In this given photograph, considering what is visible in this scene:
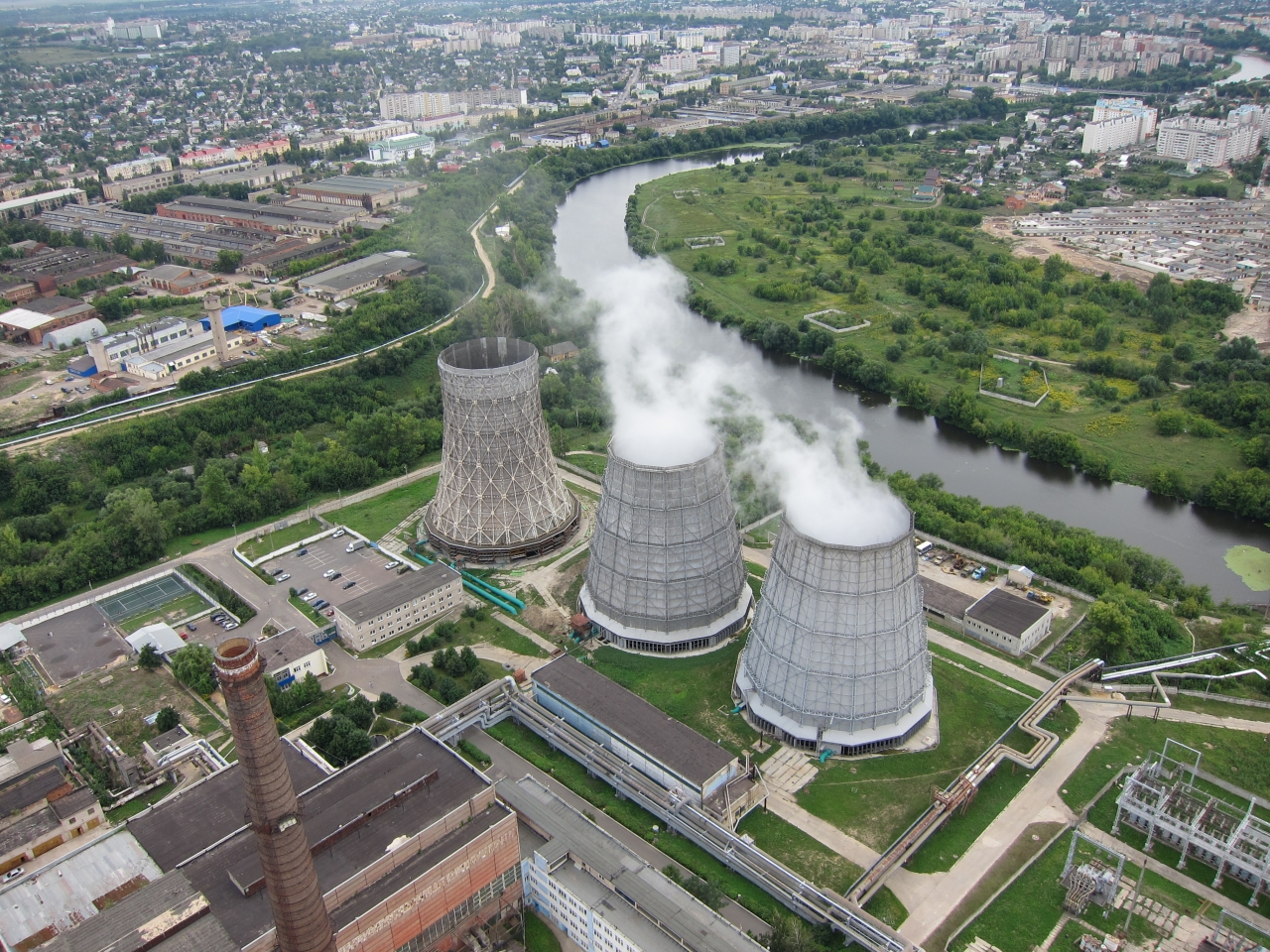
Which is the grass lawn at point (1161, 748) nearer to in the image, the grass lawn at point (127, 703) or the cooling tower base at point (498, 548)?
Answer: the cooling tower base at point (498, 548)

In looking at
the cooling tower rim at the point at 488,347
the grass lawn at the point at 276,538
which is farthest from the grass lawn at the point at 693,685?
the grass lawn at the point at 276,538

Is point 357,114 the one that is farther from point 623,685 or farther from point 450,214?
point 623,685

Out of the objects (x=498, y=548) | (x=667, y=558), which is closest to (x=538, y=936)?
(x=667, y=558)

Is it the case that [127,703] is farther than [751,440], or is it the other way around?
[751,440]

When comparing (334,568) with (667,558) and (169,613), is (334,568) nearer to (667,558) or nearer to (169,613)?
(169,613)

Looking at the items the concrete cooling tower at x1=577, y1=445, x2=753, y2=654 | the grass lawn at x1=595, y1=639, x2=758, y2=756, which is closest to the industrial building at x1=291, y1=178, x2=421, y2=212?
the concrete cooling tower at x1=577, y1=445, x2=753, y2=654

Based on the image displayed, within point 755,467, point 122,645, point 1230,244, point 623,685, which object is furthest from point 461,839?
point 1230,244

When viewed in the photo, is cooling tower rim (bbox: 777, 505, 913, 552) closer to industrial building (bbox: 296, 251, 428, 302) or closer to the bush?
the bush
